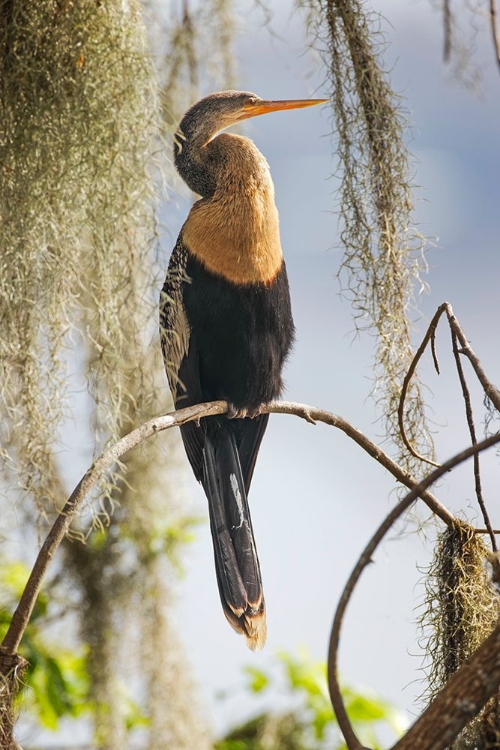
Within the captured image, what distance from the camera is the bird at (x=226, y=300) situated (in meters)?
1.41

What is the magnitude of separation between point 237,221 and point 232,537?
1.61 ft

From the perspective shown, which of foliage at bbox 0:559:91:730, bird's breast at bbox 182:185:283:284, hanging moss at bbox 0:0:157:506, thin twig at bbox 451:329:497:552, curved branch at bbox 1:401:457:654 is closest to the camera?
curved branch at bbox 1:401:457:654

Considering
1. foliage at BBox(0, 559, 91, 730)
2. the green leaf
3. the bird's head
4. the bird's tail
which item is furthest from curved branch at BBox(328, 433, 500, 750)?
the green leaf

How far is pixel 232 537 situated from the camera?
1392 millimetres

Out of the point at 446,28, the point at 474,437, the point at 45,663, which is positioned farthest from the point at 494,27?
the point at 45,663

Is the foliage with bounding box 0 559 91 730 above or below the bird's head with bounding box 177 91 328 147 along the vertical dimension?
below

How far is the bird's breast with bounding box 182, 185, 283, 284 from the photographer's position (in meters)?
1.41

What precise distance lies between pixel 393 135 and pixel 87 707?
150 centimetres

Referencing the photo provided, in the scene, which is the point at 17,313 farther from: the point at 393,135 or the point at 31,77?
the point at 393,135

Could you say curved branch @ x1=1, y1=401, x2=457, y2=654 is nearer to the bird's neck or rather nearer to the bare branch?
the bird's neck

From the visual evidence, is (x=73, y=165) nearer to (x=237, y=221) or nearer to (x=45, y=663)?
(x=237, y=221)

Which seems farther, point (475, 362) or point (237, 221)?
point (237, 221)

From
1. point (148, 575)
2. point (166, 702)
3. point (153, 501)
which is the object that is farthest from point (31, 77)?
point (166, 702)

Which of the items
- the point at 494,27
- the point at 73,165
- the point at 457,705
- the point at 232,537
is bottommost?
the point at 457,705
